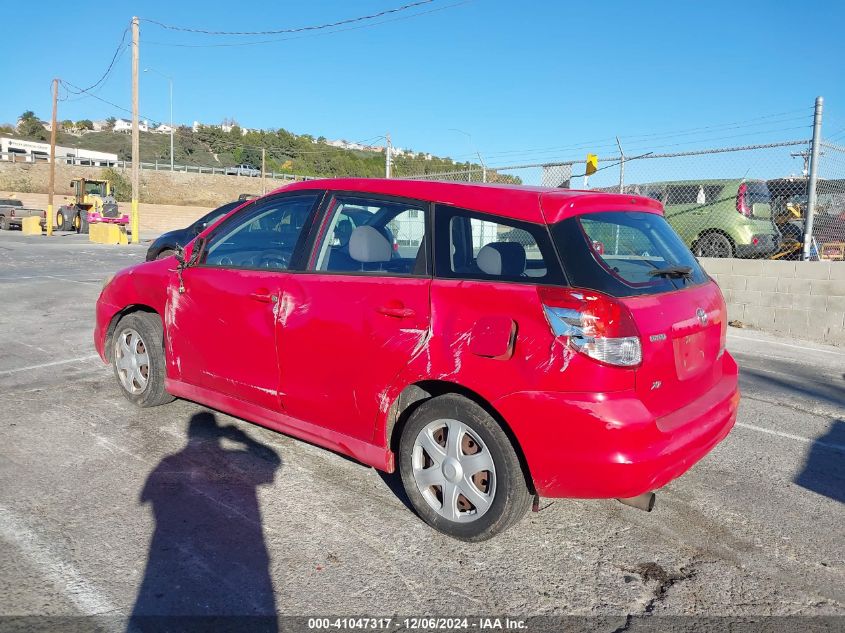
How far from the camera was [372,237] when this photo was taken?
3.65 metres

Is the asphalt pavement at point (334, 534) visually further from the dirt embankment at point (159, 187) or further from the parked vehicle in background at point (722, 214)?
the dirt embankment at point (159, 187)

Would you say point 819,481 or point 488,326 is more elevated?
point 488,326

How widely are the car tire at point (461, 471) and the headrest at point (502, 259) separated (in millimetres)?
615

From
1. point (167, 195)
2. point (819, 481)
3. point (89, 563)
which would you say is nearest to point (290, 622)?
point (89, 563)

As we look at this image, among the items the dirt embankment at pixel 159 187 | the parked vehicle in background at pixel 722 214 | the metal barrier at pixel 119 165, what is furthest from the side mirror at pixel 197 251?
the metal barrier at pixel 119 165

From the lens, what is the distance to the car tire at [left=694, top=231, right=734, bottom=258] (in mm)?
10445

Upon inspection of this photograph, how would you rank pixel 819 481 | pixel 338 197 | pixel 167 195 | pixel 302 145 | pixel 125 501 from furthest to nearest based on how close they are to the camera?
pixel 302 145 → pixel 167 195 → pixel 819 481 → pixel 338 197 → pixel 125 501

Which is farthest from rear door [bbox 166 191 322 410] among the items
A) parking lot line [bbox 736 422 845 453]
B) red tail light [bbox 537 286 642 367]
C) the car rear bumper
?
parking lot line [bbox 736 422 845 453]

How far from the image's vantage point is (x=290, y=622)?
8.48 feet

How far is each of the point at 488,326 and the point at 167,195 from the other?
219 feet

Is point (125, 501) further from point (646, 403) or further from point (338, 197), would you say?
point (646, 403)

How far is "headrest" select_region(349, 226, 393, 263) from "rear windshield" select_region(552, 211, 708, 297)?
960mm

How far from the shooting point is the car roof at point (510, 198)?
3117 mm

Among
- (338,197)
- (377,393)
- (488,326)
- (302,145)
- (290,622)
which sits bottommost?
(290,622)
